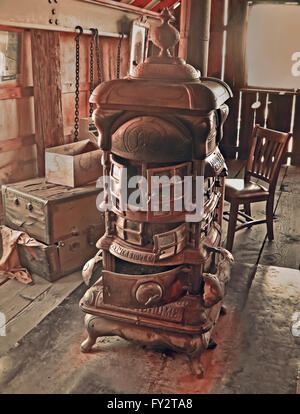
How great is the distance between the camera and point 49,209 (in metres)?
2.89

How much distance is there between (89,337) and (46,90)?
1931mm

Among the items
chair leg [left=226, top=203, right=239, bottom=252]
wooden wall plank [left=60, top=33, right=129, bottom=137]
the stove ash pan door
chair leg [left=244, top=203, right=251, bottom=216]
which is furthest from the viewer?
chair leg [left=244, top=203, right=251, bottom=216]

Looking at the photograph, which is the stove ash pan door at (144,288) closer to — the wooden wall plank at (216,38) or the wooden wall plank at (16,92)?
the wooden wall plank at (16,92)

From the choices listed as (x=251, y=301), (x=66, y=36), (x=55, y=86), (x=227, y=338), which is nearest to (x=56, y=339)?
(x=227, y=338)

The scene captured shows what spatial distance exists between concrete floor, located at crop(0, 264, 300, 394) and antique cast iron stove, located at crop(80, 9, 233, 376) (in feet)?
0.33

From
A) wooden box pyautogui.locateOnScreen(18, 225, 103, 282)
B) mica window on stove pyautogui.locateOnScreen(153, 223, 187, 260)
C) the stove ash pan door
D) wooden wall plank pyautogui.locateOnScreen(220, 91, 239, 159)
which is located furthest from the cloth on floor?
wooden wall plank pyautogui.locateOnScreen(220, 91, 239, 159)

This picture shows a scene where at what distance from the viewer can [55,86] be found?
3434mm

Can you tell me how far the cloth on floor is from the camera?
3.00m

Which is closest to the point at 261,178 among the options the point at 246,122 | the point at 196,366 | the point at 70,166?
the point at 70,166

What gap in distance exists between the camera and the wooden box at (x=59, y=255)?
297 centimetres

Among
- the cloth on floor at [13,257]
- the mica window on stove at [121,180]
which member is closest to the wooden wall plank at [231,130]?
the cloth on floor at [13,257]

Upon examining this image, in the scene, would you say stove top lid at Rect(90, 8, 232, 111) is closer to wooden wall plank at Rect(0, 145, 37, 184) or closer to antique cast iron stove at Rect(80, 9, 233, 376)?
antique cast iron stove at Rect(80, 9, 233, 376)

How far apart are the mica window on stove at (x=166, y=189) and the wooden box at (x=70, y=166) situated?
120cm

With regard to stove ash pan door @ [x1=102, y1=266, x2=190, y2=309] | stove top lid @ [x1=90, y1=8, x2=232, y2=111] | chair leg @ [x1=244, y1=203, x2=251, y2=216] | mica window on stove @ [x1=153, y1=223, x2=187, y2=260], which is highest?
stove top lid @ [x1=90, y1=8, x2=232, y2=111]
